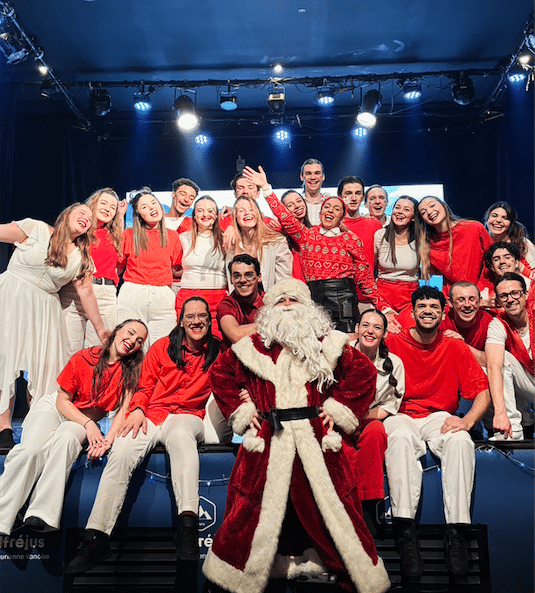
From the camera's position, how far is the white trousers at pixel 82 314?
4426 mm

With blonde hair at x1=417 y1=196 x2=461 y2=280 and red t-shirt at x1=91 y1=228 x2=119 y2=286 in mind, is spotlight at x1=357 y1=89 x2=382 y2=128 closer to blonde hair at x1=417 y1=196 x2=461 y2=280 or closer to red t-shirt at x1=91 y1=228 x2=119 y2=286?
blonde hair at x1=417 y1=196 x2=461 y2=280

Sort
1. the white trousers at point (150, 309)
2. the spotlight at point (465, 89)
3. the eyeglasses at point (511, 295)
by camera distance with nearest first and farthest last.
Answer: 1. the eyeglasses at point (511, 295)
2. the white trousers at point (150, 309)
3. the spotlight at point (465, 89)

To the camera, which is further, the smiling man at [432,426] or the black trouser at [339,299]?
the black trouser at [339,299]

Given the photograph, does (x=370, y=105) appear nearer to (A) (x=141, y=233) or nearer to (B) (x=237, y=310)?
(A) (x=141, y=233)

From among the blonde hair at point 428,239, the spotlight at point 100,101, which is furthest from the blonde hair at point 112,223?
the spotlight at point 100,101

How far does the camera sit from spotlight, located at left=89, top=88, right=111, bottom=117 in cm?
712

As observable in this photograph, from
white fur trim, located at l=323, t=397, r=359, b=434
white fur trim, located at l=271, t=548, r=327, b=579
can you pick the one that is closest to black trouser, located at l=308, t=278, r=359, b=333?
white fur trim, located at l=323, t=397, r=359, b=434

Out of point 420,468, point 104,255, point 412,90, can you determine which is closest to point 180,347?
point 104,255

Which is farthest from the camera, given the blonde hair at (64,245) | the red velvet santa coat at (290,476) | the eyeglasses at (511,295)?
the blonde hair at (64,245)

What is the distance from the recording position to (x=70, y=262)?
165 inches

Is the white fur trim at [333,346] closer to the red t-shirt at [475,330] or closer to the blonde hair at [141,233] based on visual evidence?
the red t-shirt at [475,330]

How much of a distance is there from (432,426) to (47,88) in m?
6.11

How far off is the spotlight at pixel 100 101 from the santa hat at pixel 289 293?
192 inches

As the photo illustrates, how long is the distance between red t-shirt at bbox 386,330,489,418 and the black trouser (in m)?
0.58
